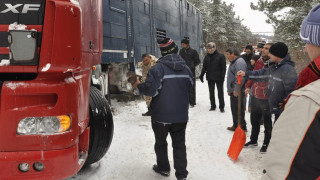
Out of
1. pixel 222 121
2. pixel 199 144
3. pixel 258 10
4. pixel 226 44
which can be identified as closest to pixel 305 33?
pixel 199 144

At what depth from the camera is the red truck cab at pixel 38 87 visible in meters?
2.15

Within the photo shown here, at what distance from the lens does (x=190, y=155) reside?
4660 mm

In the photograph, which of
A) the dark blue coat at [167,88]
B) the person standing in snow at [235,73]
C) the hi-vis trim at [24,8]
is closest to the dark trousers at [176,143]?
the dark blue coat at [167,88]

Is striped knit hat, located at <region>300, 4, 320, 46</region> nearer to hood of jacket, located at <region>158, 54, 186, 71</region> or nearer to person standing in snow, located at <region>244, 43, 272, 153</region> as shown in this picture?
hood of jacket, located at <region>158, 54, 186, 71</region>

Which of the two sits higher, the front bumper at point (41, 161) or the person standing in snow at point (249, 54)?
the person standing in snow at point (249, 54)

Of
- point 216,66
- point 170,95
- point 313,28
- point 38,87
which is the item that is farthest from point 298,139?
point 216,66

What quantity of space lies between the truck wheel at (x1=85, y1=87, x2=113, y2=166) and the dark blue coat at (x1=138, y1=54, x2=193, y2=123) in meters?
0.50

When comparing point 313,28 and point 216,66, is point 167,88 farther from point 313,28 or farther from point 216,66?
point 216,66

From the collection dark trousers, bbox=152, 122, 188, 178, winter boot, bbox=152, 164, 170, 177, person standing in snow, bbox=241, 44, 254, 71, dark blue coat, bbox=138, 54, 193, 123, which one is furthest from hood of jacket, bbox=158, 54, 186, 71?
person standing in snow, bbox=241, 44, 254, 71

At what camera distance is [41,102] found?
225 cm

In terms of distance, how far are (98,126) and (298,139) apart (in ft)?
8.56

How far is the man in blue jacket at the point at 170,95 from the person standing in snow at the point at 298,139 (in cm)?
228

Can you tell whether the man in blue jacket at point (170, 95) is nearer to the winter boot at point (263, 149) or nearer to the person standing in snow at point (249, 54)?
the winter boot at point (263, 149)

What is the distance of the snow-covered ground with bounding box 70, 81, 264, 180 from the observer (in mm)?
3881
